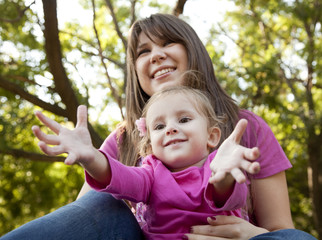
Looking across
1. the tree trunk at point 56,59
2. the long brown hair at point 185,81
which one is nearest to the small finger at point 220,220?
the long brown hair at point 185,81

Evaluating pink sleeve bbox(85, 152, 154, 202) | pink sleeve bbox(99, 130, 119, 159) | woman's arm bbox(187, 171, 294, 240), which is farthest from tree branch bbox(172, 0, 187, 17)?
pink sleeve bbox(85, 152, 154, 202)

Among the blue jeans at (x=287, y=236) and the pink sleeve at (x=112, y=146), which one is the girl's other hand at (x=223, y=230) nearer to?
the blue jeans at (x=287, y=236)

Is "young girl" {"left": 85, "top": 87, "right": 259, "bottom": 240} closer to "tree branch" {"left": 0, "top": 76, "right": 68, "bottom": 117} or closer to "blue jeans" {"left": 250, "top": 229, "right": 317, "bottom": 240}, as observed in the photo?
"blue jeans" {"left": 250, "top": 229, "right": 317, "bottom": 240}

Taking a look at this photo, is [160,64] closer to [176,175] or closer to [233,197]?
[176,175]

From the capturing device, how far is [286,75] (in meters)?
6.80

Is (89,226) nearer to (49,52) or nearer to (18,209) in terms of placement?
(49,52)

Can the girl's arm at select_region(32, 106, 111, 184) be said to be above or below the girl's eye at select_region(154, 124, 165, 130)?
above

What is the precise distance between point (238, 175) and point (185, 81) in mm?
1122

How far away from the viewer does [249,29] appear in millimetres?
7840

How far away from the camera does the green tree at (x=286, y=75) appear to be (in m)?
5.62

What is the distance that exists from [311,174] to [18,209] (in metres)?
5.56

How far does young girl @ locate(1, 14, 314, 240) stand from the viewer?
5.26 feet

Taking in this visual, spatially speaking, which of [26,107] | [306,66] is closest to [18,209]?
[26,107]

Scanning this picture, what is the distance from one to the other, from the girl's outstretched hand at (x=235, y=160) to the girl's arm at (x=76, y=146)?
40 centimetres
